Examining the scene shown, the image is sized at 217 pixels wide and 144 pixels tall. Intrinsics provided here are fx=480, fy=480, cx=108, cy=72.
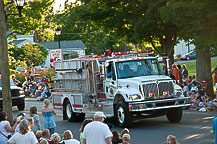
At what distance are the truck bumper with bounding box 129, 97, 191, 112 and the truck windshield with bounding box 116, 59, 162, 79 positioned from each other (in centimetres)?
163

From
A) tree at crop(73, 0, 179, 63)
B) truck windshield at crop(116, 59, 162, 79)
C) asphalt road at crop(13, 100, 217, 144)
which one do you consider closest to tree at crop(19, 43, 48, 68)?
tree at crop(73, 0, 179, 63)

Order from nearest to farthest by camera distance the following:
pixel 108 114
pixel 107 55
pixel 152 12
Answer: pixel 108 114 → pixel 107 55 → pixel 152 12

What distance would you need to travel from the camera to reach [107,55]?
20.2 meters

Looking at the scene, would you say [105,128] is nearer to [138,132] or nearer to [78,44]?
[138,132]

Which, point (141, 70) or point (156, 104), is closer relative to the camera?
point (156, 104)

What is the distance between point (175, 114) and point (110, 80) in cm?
280

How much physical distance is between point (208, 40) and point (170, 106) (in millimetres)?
5386

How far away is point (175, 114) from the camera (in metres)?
18.0

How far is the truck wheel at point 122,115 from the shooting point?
672 inches

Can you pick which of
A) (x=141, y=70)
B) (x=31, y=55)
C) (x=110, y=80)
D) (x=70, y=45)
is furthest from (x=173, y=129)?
(x=70, y=45)

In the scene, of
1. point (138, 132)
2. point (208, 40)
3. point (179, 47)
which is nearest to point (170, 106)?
point (138, 132)

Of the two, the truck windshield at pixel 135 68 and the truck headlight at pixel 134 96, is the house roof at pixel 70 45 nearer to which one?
the truck windshield at pixel 135 68

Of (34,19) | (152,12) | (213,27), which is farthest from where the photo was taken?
(34,19)

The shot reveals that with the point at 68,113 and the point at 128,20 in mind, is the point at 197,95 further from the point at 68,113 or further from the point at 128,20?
the point at 128,20
